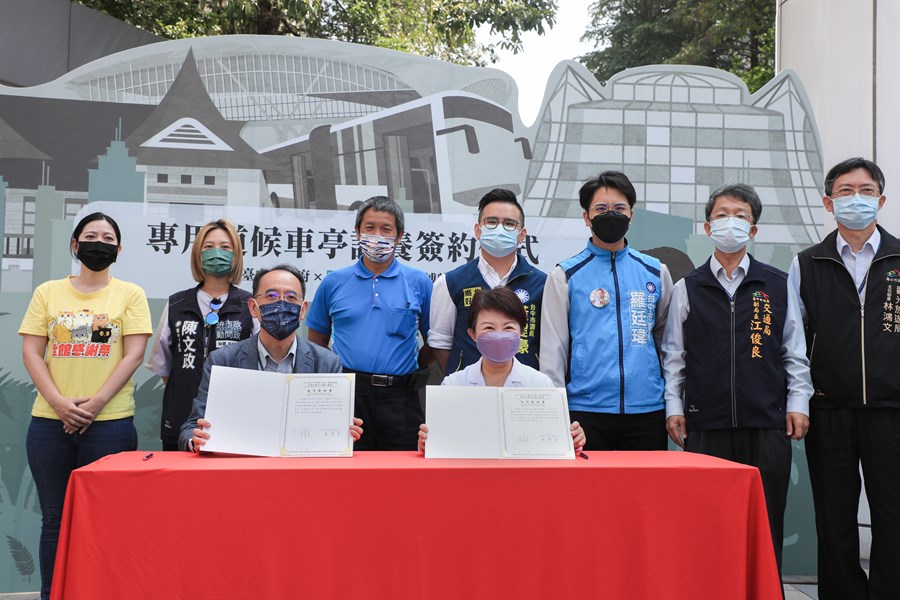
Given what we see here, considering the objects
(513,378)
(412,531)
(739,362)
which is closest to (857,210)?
(739,362)

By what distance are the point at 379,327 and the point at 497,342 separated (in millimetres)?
926

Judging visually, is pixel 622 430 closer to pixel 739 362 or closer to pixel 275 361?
pixel 739 362

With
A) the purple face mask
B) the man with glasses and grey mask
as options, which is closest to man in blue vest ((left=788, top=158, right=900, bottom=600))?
the purple face mask

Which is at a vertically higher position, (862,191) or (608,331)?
(862,191)

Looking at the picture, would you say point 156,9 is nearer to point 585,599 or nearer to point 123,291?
point 123,291

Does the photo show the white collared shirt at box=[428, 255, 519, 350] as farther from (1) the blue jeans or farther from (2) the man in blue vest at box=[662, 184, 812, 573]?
(1) the blue jeans

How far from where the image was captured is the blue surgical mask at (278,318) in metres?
2.61

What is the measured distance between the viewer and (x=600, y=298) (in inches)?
120

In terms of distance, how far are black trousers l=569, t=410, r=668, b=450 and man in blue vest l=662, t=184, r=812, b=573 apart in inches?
2.8

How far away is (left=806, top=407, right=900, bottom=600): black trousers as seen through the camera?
301cm

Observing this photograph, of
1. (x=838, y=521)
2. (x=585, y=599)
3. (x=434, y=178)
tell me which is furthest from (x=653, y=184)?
(x=585, y=599)

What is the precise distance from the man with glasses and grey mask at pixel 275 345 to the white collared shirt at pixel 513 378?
1.38ft

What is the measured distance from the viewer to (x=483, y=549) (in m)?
2.09

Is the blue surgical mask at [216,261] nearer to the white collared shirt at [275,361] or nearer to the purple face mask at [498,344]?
the white collared shirt at [275,361]
